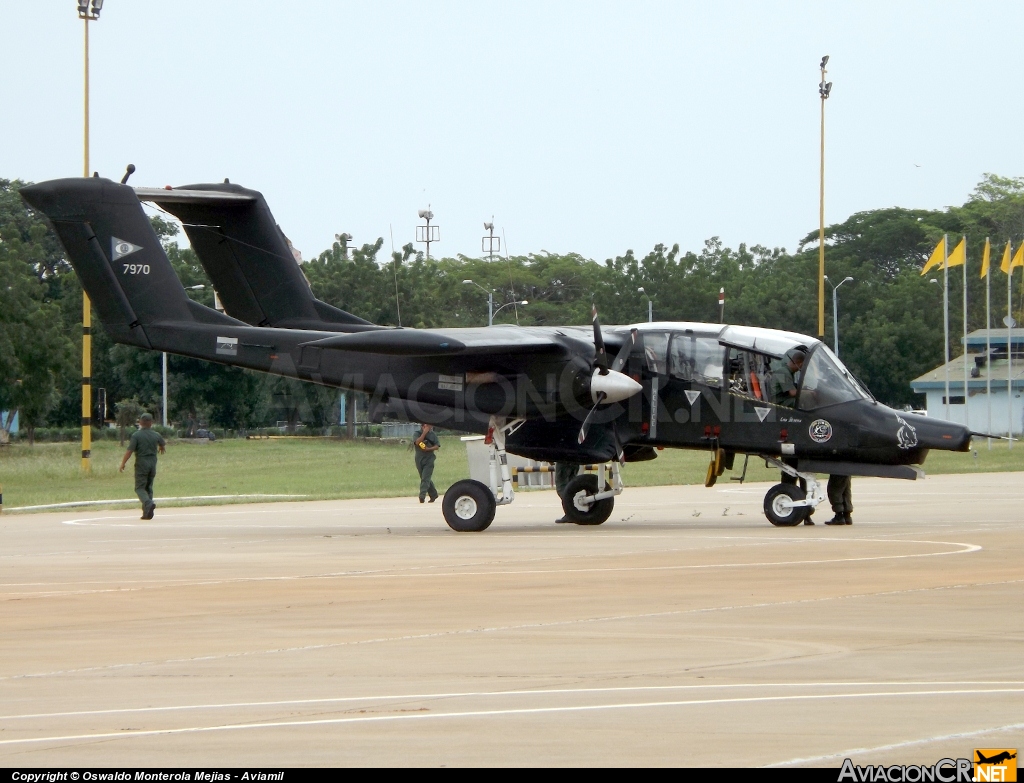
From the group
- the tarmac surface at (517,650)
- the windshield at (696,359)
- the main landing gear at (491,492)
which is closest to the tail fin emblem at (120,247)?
the tarmac surface at (517,650)

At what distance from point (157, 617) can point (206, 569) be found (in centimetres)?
408

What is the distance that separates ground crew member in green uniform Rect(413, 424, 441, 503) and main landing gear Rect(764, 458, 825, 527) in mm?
7998

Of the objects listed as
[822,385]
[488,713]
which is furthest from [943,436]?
[488,713]

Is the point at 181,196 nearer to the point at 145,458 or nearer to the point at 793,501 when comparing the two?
the point at 145,458

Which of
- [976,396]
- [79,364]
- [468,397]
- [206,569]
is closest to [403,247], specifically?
[79,364]

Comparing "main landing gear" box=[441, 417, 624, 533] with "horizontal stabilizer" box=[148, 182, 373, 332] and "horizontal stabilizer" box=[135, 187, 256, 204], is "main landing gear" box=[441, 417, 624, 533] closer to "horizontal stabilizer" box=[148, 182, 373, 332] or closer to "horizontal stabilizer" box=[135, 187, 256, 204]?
"horizontal stabilizer" box=[148, 182, 373, 332]

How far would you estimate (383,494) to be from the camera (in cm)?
3177

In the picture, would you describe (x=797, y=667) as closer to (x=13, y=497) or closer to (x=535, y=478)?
(x=535, y=478)

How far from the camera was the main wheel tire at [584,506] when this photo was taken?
70.1 ft

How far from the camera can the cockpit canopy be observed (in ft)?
64.7

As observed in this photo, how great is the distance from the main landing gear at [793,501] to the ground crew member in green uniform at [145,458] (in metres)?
10.4

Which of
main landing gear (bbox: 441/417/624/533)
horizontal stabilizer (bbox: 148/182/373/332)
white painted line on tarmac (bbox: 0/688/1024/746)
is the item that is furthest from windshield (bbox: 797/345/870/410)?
white painted line on tarmac (bbox: 0/688/1024/746)

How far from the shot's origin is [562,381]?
19.7 m

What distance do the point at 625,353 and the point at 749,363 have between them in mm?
1862
